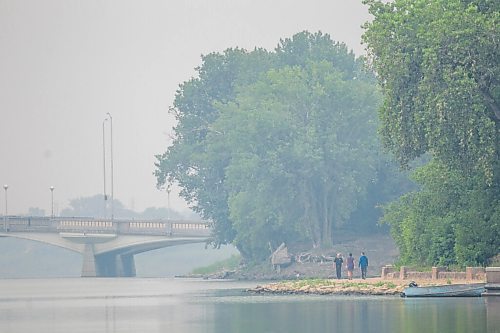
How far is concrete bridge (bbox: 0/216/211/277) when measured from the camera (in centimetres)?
15525

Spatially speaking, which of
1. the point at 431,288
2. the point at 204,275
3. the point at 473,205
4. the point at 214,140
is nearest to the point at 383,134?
the point at 473,205

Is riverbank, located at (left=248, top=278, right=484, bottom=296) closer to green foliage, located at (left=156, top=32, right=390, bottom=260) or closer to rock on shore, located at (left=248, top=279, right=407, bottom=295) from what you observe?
rock on shore, located at (left=248, top=279, right=407, bottom=295)

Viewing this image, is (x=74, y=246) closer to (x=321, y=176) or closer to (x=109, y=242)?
(x=109, y=242)

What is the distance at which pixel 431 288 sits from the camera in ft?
240

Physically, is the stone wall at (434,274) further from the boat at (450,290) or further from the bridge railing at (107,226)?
the bridge railing at (107,226)

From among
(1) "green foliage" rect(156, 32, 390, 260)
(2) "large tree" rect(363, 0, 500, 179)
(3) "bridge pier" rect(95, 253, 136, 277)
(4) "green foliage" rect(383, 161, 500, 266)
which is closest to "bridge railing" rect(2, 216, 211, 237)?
(3) "bridge pier" rect(95, 253, 136, 277)

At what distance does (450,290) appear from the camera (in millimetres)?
72500

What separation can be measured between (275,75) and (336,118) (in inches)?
222


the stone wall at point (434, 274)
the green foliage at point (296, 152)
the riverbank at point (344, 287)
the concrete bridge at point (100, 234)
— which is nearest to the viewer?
the stone wall at point (434, 274)

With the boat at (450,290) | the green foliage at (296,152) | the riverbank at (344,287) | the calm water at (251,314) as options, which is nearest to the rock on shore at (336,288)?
the riverbank at (344,287)

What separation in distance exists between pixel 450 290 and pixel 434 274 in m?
7.88

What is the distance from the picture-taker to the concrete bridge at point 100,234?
15525 centimetres

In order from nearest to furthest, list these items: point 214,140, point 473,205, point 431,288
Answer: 1. point 431,288
2. point 473,205
3. point 214,140

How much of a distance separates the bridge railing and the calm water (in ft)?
Answer: 223
